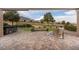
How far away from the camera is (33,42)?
284 cm

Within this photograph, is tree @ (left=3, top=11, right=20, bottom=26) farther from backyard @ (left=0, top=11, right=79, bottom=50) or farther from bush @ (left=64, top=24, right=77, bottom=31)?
bush @ (left=64, top=24, right=77, bottom=31)

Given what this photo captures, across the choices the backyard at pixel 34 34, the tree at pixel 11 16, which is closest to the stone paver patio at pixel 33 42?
the backyard at pixel 34 34

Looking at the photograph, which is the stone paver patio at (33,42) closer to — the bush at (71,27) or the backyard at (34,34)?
the backyard at (34,34)

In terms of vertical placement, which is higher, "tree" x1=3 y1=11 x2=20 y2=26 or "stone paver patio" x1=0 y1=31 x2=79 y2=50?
"tree" x1=3 y1=11 x2=20 y2=26

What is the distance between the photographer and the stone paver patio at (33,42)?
9.28 ft

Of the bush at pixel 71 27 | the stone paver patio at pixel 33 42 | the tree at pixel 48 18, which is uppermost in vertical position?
the tree at pixel 48 18

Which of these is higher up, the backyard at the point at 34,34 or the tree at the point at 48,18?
the tree at the point at 48,18

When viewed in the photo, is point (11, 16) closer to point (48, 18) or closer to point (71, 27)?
point (48, 18)

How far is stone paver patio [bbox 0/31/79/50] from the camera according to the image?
2828 mm

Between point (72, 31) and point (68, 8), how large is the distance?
395 mm

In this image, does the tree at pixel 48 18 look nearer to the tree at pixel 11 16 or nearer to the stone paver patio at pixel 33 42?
Answer: the stone paver patio at pixel 33 42

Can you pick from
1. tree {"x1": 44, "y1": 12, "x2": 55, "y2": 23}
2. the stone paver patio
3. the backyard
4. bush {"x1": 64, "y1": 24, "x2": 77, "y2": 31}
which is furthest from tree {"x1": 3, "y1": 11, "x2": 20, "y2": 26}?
bush {"x1": 64, "y1": 24, "x2": 77, "y2": 31}
